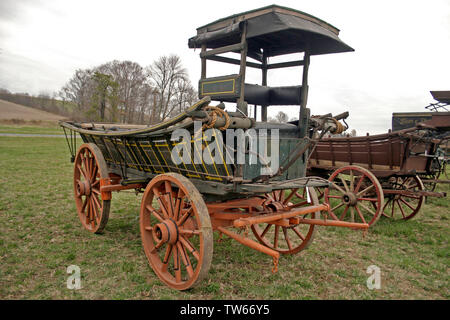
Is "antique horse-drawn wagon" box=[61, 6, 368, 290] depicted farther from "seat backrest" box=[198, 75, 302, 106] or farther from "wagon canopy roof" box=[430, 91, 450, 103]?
"wagon canopy roof" box=[430, 91, 450, 103]

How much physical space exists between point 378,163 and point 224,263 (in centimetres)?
370

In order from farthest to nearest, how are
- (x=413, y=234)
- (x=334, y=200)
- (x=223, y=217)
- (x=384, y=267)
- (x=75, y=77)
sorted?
(x=75, y=77)
(x=334, y=200)
(x=413, y=234)
(x=384, y=267)
(x=223, y=217)

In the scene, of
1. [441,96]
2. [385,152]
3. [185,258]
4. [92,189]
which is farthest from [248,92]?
[441,96]

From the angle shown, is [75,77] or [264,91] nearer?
[264,91]

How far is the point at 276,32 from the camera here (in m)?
3.36

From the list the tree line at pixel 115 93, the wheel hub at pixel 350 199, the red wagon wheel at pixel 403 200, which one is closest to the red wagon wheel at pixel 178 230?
the wheel hub at pixel 350 199

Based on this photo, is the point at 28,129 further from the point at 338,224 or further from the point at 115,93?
the point at 338,224

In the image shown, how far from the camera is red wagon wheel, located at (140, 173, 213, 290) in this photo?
2.58 m

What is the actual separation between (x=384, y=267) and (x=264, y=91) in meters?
2.63

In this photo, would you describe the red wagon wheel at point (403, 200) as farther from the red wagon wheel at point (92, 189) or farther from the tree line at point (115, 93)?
the tree line at point (115, 93)

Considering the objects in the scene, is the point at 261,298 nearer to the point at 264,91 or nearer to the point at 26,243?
the point at 264,91

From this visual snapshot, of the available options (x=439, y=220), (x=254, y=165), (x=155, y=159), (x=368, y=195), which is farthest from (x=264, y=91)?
(x=439, y=220)

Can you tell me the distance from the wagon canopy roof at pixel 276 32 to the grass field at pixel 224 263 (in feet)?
7.81
